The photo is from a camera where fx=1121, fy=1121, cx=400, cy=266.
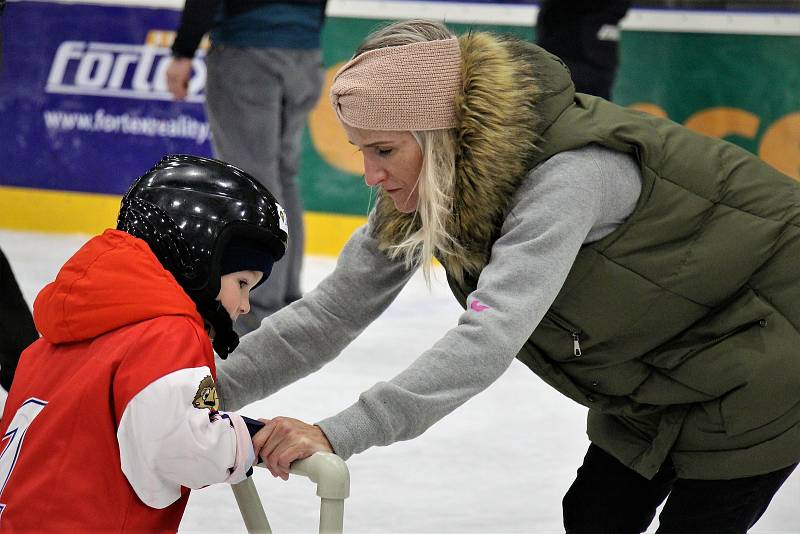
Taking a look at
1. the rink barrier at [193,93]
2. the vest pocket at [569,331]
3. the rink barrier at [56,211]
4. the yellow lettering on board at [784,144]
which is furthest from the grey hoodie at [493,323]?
the rink barrier at [56,211]

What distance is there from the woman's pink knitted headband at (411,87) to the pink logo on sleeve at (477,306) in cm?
28

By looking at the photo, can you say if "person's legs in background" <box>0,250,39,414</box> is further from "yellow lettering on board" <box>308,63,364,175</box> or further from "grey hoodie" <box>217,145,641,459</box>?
"yellow lettering on board" <box>308,63,364,175</box>

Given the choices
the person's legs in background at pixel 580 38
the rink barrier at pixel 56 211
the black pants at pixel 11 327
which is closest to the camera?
the black pants at pixel 11 327

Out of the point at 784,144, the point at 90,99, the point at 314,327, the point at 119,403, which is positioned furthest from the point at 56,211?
the point at 119,403

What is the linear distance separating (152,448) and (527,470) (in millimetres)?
1823

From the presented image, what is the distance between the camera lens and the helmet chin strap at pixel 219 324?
1.58 metres

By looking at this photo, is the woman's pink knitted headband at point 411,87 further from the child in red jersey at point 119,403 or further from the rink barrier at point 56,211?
the rink barrier at point 56,211

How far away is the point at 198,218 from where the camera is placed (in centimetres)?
152

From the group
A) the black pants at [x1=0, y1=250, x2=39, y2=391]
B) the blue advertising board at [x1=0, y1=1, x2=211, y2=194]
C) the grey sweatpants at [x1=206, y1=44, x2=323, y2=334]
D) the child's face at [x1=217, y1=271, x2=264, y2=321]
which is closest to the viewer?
the child's face at [x1=217, y1=271, x2=264, y2=321]

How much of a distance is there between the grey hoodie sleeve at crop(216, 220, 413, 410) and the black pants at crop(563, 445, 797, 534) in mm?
517

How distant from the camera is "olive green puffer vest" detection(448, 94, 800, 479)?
5.35ft

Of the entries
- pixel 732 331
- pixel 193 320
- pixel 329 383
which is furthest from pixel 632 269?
pixel 329 383

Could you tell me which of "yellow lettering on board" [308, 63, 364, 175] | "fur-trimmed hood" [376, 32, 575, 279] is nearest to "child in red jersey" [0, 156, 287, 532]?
"fur-trimmed hood" [376, 32, 575, 279]

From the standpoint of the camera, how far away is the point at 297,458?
54.2 inches
